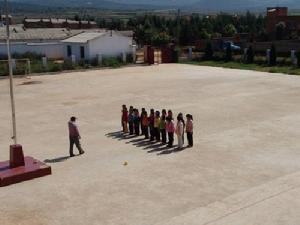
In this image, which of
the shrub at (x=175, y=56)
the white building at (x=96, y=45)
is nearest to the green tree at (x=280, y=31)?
the shrub at (x=175, y=56)

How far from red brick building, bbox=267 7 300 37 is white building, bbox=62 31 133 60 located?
20273 mm

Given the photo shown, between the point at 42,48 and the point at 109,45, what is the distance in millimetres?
6489

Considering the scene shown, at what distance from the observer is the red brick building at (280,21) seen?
58.7 meters

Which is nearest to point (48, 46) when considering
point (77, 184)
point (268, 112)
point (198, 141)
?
point (268, 112)

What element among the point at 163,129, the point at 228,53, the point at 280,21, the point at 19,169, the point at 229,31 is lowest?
the point at 19,169

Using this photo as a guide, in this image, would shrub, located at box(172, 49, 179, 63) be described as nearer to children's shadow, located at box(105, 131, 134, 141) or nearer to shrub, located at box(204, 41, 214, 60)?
shrub, located at box(204, 41, 214, 60)

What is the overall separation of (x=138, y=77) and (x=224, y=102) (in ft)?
36.8

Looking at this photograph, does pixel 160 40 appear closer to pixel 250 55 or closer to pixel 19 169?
pixel 250 55

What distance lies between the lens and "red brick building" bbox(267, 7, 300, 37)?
5866 cm

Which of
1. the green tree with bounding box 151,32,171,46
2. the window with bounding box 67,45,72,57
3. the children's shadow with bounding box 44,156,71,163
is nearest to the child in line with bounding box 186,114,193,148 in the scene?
the children's shadow with bounding box 44,156,71,163

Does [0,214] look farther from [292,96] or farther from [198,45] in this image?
[198,45]

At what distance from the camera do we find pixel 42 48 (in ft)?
156

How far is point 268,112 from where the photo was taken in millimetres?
22234

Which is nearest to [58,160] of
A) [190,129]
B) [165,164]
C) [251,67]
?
[165,164]
